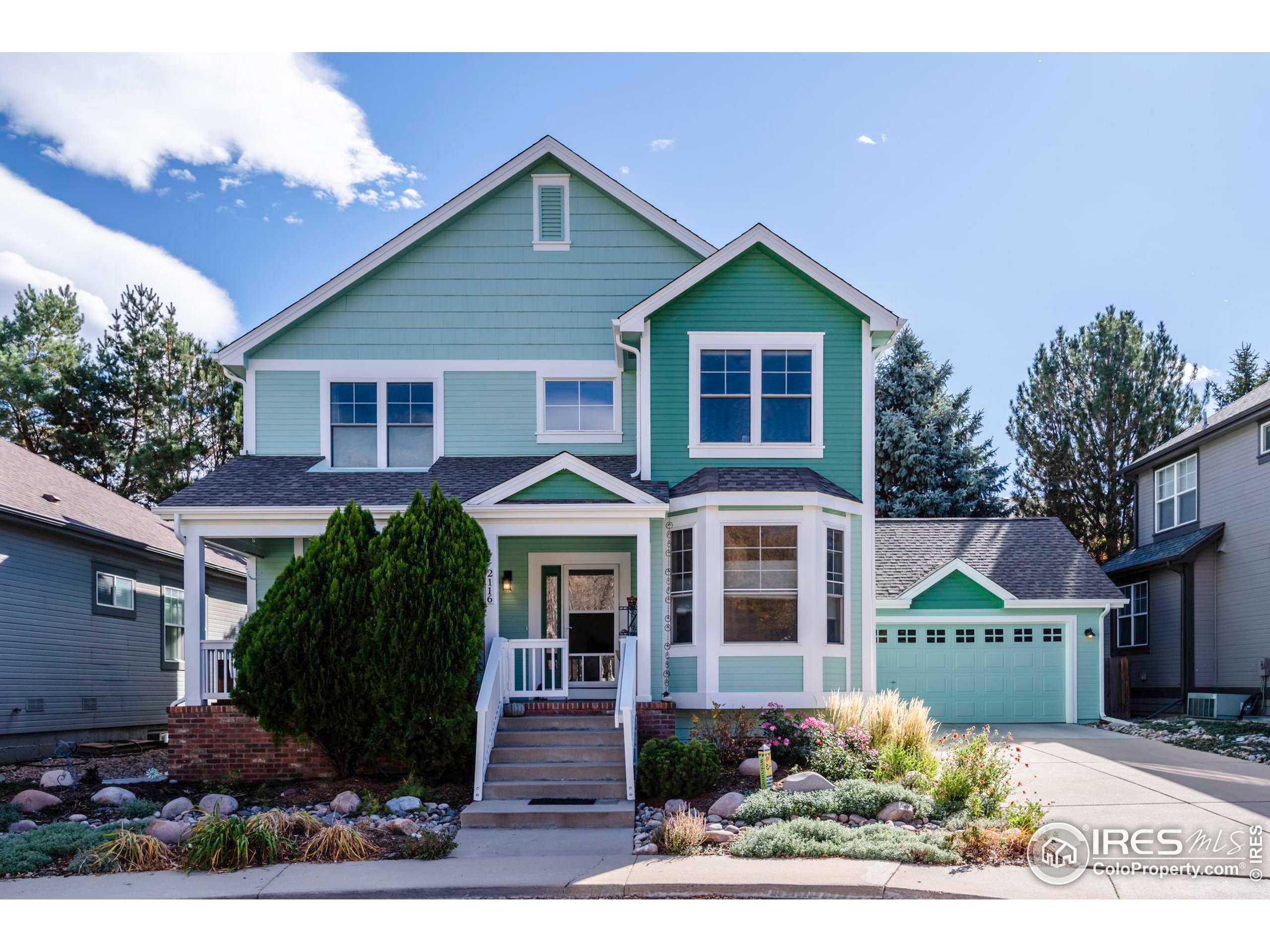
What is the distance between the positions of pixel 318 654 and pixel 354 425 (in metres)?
4.60

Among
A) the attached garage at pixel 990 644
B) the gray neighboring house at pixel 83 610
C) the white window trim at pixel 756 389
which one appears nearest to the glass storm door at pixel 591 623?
the white window trim at pixel 756 389

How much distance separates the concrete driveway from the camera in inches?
318

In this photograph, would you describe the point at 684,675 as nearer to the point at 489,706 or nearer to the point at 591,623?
the point at 591,623

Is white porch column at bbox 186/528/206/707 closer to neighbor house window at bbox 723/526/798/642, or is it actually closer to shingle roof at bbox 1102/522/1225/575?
neighbor house window at bbox 723/526/798/642

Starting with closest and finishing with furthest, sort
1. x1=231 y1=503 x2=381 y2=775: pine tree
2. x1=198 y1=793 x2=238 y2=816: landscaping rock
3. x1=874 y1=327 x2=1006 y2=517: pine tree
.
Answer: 1. x1=198 y1=793 x2=238 y2=816: landscaping rock
2. x1=231 y1=503 x2=381 y2=775: pine tree
3. x1=874 y1=327 x2=1006 y2=517: pine tree

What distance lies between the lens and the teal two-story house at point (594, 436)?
484 inches

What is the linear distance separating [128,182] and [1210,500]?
23.9 metres

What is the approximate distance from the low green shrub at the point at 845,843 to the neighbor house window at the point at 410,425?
312 inches

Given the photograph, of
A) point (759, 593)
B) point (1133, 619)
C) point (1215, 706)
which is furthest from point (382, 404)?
point (1133, 619)

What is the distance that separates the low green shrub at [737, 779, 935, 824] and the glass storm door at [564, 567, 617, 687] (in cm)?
456

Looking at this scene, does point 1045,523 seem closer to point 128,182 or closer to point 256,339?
point 256,339

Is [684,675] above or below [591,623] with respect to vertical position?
below

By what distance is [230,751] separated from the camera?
11562 mm

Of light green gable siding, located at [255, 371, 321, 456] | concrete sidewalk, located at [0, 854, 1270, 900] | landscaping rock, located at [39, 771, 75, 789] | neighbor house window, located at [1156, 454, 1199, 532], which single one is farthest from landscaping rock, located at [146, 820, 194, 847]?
neighbor house window, located at [1156, 454, 1199, 532]
